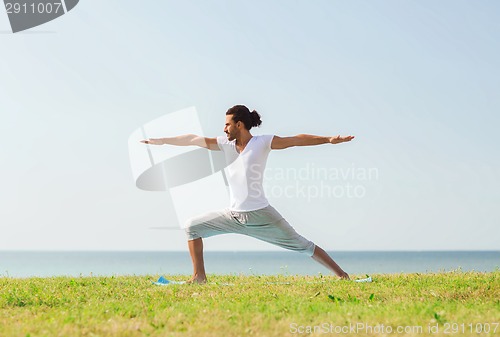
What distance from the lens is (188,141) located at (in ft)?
35.0

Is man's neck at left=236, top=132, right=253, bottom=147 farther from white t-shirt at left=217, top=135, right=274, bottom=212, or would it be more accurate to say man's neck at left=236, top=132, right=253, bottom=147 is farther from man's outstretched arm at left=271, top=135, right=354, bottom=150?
man's outstretched arm at left=271, top=135, right=354, bottom=150

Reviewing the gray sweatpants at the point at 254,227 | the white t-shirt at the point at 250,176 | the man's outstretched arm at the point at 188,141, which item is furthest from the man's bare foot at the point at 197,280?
the man's outstretched arm at the point at 188,141

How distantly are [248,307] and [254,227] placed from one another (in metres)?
2.76

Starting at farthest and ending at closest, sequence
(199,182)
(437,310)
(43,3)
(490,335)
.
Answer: (43,3) → (199,182) → (437,310) → (490,335)

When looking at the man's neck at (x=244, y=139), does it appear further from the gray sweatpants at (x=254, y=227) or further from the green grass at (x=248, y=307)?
the green grass at (x=248, y=307)

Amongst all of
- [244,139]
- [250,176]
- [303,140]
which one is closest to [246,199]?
[250,176]

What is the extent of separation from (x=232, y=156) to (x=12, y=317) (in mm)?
4414

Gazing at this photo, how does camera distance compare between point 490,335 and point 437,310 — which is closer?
point 490,335

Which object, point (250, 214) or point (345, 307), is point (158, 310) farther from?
point (250, 214)

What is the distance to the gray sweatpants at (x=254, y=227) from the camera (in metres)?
10.1

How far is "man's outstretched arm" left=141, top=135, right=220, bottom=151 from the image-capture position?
34.8 feet

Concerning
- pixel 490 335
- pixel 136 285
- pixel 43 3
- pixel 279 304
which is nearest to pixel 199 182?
pixel 136 285

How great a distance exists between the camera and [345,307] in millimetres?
7406

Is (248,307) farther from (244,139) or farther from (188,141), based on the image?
(188,141)
